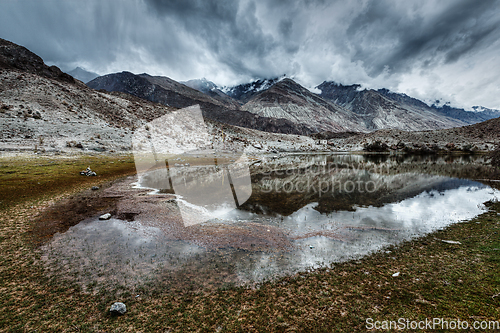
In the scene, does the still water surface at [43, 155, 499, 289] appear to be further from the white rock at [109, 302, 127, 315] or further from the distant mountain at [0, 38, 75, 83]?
the distant mountain at [0, 38, 75, 83]

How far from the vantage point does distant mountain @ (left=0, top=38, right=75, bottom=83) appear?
64.9 m

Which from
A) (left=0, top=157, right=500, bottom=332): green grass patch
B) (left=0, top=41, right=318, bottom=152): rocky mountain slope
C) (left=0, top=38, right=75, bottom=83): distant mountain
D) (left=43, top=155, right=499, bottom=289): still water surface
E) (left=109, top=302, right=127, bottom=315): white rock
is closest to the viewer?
(left=0, top=157, right=500, bottom=332): green grass patch

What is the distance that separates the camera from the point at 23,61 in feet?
222

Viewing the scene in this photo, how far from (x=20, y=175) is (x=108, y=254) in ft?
78.5

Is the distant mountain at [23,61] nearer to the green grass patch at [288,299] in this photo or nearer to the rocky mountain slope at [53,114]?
the rocky mountain slope at [53,114]

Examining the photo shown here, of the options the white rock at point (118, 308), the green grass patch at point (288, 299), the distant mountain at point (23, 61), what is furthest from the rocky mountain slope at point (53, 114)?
the white rock at point (118, 308)

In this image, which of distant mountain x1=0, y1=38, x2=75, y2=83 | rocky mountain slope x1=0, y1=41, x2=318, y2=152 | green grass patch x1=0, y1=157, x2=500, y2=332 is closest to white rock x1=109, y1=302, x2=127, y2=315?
green grass patch x1=0, y1=157, x2=500, y2=332

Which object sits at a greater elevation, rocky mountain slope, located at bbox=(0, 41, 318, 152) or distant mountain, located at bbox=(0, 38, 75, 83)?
distant mountain, located at bbox=(0, 38, 75, 83)

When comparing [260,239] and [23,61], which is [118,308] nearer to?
[260,239]

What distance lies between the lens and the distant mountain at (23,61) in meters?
64.9

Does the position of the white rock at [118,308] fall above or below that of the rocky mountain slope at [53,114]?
below

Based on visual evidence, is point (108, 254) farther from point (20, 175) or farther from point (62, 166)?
point (62, 166)

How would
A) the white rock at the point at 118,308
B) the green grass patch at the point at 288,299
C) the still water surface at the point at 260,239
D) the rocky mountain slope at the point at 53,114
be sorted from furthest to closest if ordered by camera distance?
the rocky mountain slope at the point at 53,114 → the still water surface at the point at 260,239 → the white rock at the point at 118,308 → the green grass patch at the point at 288,299

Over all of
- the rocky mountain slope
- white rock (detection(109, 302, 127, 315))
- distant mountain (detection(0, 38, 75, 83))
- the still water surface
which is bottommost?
the still water surface
